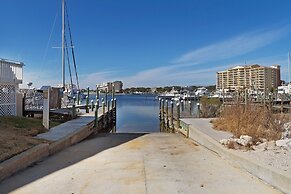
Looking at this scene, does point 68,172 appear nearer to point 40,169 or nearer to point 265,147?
point 40,169

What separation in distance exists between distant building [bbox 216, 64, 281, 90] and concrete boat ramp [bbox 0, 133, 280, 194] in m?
33.5

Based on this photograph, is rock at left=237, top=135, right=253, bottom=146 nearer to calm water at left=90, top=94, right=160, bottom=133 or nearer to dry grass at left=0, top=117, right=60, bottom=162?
dry grass at left=0, top=117, right=60, bottom=162

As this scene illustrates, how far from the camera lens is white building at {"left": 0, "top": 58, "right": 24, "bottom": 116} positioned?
52.3ft

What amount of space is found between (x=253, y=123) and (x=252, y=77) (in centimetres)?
4502

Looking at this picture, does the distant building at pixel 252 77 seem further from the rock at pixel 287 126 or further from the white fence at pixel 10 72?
the rock at pixel 287 126

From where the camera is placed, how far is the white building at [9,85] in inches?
627

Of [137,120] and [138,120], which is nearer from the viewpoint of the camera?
[138,120]

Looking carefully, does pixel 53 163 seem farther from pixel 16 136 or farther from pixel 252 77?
pixel 252 77

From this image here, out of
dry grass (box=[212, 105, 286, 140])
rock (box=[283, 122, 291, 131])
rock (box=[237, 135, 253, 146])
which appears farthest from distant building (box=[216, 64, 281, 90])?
rock (box=[237, 135, 253, 146])

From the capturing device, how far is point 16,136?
33.4ft

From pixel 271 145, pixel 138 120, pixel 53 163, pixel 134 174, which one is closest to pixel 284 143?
pixel 271 145

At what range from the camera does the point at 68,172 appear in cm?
748

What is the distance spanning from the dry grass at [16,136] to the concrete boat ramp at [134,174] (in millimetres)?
714

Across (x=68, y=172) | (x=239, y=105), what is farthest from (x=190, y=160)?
(x=239, y=105)
